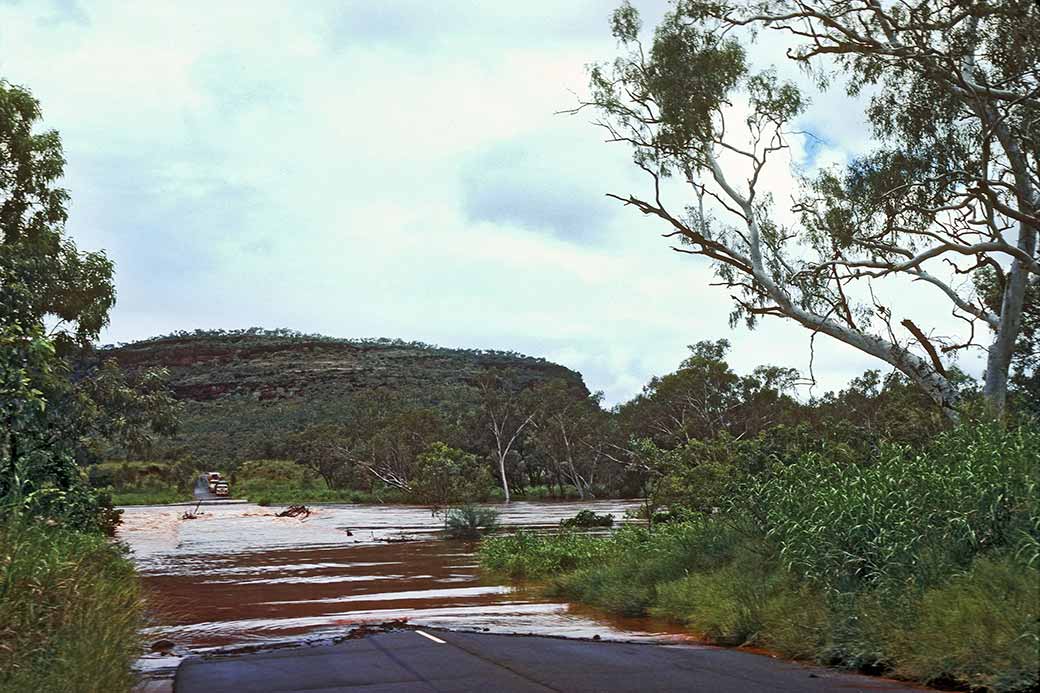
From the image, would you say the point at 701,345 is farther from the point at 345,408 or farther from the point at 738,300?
the point at 345,408

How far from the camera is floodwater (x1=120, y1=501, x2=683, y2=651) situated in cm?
1353

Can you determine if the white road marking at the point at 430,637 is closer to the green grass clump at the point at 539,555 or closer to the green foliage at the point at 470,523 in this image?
the green grass clump at the point at 539,555

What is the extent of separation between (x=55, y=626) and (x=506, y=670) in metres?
3.54

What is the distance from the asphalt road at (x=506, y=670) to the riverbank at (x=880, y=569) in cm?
48

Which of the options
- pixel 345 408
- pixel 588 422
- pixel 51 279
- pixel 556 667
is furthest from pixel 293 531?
pixel 345 408

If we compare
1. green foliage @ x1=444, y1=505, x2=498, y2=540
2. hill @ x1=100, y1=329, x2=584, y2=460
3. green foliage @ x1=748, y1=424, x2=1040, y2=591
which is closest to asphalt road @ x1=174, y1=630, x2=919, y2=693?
green foliage @ x1=748, y1=424, x2=1040, y2=591

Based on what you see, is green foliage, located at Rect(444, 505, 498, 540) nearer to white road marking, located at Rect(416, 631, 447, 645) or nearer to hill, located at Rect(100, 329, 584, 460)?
white road marking, located at Rect(416, 631, 447, 645)

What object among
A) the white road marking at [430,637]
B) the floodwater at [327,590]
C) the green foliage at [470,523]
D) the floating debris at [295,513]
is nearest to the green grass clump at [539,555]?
the floodwater at [327,590]

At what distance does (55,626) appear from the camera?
8.37 meters

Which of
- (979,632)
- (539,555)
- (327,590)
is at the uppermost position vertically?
(539,555)

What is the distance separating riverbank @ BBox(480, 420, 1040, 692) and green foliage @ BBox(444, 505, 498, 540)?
59.0ft

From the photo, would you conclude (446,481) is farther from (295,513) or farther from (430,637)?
(430,637)

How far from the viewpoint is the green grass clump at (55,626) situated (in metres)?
7.56

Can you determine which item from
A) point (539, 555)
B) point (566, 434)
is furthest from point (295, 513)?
point (539, 555)
